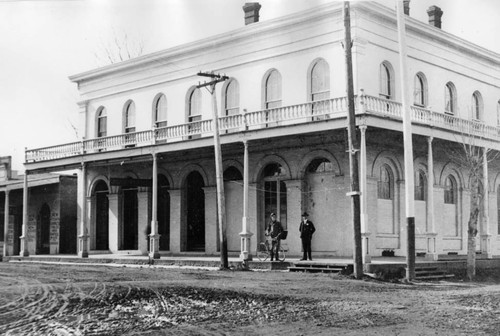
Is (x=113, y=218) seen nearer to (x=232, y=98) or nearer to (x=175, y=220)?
(x=175, y=220)

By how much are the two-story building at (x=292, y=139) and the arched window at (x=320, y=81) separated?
4cm

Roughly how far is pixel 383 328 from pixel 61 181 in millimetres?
26351

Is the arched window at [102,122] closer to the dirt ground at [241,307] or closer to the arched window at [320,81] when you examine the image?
the arched window at [320,81]

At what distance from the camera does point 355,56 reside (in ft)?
74.1

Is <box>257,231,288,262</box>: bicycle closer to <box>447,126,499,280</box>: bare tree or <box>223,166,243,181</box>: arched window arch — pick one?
<box>223,166,243,181</box>: arched window arch

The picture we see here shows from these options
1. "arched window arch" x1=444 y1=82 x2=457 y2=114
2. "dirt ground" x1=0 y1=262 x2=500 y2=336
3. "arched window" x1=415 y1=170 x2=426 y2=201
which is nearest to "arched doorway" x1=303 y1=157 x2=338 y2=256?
"arched window" x1=415 y1=170 x2=426 y2=201

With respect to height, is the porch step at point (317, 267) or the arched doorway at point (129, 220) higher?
the arched doorway at point (129, 220)

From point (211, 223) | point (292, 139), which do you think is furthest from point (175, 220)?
point (292, 139)

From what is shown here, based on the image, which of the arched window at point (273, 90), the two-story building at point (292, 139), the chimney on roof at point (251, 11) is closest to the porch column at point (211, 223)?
the two-story building at point (292, 139)

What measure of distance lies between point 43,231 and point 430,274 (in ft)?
72.2

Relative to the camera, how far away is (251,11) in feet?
88.6

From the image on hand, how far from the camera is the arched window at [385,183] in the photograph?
2284 cm

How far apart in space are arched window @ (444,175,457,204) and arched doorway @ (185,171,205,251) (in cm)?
935

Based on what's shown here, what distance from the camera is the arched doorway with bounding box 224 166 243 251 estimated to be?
2559 cm
